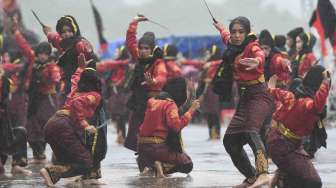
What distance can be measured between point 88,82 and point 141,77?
258 cm

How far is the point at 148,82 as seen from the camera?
44.4ft

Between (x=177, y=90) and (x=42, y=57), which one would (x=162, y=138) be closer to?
(x=177, y=90)

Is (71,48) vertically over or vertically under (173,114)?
over

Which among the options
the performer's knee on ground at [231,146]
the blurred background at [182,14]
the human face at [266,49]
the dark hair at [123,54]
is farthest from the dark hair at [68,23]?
the blurred background at [182,14]

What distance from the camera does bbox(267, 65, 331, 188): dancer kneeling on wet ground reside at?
10328 millimetres

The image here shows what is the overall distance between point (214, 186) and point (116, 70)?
996 cm

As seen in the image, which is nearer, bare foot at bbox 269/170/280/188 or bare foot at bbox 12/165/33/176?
bare foot at bbox 269/170/280/188

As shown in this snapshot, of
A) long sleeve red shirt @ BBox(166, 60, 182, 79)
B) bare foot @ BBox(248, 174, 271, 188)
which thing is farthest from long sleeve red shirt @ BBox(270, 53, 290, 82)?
bare foot @ BBox(248, 174, 271, 188)

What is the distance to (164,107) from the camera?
12578 millimetres

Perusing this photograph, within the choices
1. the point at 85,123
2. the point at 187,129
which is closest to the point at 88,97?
the point at 85,123

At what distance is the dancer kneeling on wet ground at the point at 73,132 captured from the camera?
11.4 metres

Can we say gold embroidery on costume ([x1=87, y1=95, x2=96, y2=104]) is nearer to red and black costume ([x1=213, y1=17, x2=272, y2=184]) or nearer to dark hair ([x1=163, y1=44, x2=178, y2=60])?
red and black costume ([x1=213, y1=17, x2=272, y2=184])

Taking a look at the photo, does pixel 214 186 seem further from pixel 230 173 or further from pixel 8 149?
pixel 8 149

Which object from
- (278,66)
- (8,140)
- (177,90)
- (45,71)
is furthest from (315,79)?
(45,71)
